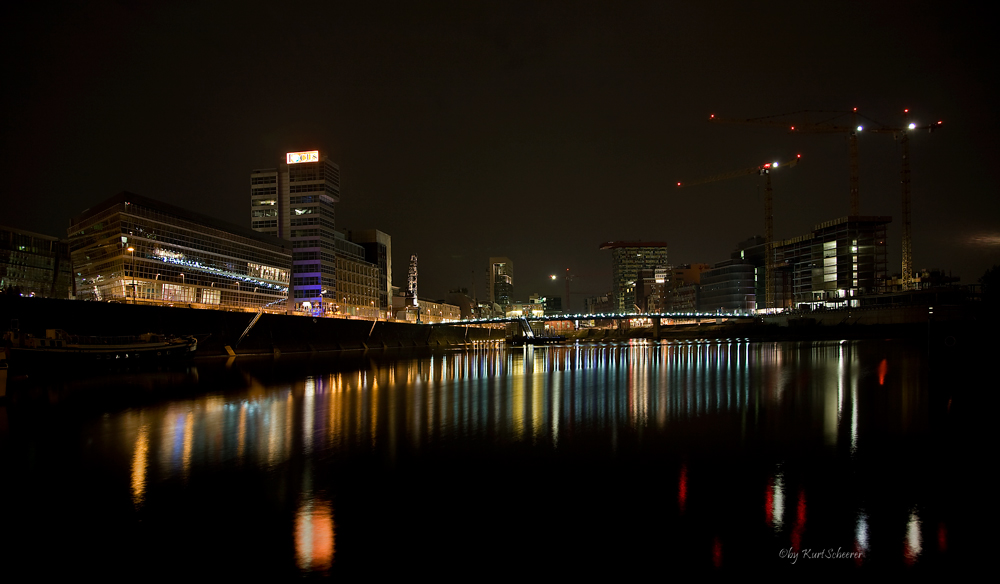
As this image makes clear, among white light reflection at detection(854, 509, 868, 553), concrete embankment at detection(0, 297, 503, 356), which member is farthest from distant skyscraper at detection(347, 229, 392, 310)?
white light reflection at detection(854, 509, 868, 553)

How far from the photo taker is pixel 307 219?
4924 inches

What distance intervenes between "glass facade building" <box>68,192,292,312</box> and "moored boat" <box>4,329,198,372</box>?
40.6ft

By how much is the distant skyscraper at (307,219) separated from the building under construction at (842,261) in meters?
119

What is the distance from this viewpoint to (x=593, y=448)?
49.8ft

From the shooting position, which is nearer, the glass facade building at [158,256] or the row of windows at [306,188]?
the glass facade building at [158,256]

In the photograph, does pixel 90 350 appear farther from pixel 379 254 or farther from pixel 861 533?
pixel 379 254

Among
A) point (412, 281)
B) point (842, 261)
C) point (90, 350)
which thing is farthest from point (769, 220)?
point (90, 350)

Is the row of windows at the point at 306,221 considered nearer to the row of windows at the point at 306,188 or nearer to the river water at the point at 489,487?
the row of windows at the point at 306,188

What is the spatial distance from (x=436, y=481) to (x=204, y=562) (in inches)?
194

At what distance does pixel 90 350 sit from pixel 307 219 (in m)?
82.9

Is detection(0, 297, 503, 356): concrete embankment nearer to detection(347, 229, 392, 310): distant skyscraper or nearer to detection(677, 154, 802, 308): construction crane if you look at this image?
detection(347, 229, 392, 310): distant skyscraper

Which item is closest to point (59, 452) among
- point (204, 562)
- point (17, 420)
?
point (17, 420)

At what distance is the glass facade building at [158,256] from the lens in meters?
75.5

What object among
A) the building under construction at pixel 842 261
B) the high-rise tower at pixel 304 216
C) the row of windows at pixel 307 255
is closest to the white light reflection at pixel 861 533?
the high-rise tower at pixel 304 216
